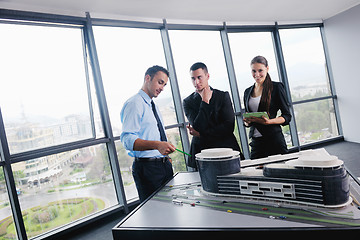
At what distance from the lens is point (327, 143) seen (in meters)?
6.41

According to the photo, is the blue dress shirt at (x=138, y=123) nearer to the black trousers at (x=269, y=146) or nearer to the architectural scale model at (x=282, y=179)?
the architectural scale model at (x=282, y=179)

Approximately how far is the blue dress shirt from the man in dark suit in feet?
1.15

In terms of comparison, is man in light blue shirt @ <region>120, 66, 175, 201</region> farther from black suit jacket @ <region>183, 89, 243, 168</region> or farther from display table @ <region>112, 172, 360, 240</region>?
display table @ <region>112, 172, 360, 240</region>

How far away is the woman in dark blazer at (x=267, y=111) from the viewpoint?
240 cm

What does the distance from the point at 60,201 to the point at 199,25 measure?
351cm

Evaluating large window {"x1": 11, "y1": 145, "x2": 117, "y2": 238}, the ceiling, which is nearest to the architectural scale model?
large window {"x1": 11, "y1": 145, "x2": 117, "y2": 238}

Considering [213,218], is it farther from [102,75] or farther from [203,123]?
[102,75]

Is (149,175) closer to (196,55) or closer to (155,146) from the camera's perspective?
(155,146)

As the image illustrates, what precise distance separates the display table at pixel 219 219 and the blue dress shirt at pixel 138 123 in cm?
57

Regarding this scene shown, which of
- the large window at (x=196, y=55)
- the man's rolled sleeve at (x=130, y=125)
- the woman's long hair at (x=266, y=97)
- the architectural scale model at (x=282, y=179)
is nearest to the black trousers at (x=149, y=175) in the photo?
the man's rolled sleeve at (x=130, y=125)

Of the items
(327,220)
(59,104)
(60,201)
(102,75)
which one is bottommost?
(60,201)

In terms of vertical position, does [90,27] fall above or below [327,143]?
above

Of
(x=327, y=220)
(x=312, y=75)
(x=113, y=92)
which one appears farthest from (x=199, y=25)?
(x=327, y=220)

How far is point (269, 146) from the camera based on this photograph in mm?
2402
